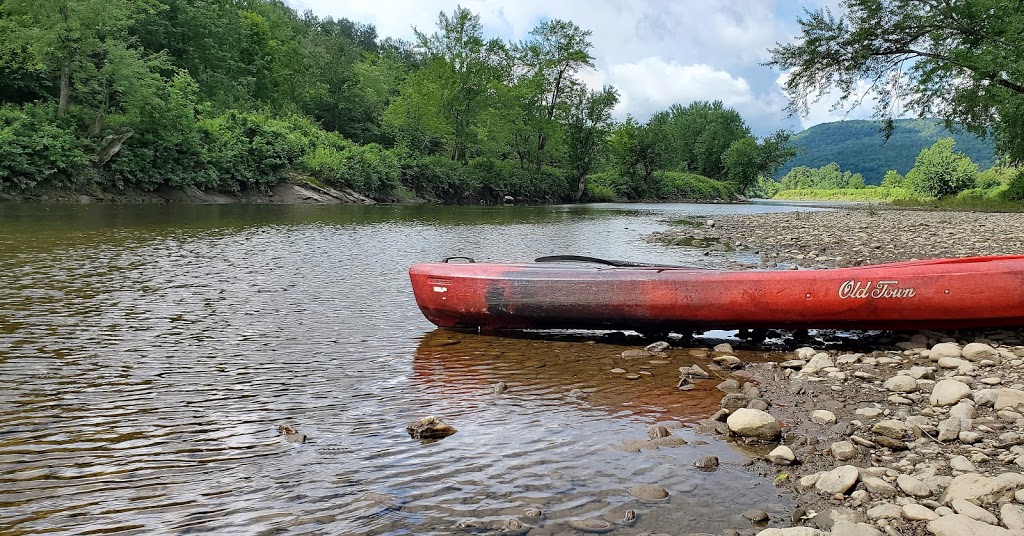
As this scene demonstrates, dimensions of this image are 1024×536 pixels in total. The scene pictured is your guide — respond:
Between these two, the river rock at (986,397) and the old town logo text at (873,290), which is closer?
the river rock at (986,397)

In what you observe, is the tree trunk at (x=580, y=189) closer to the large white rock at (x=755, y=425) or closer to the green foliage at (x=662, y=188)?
the green foliage at (x=662, y=188)

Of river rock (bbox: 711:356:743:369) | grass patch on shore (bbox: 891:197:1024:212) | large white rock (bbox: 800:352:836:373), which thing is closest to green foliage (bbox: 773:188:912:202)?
grass patch on shore (bbox: 891:197:1024:212)

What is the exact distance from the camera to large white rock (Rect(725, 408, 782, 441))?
156 inches

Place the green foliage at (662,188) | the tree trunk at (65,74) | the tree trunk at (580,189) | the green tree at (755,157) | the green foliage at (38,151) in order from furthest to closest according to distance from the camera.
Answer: the green tree at (755,157) → the green foliage at (662,188) → the tree trunk at (580,189) → the tree trunk at (65,74) → the green foliage at (38,151)

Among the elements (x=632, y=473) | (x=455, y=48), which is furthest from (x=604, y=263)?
(x=455, y=48)

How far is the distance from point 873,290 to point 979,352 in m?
0.92

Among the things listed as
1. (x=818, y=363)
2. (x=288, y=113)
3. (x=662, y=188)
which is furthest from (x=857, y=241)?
(x=662, y=188)

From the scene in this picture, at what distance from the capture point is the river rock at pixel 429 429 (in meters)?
4.04

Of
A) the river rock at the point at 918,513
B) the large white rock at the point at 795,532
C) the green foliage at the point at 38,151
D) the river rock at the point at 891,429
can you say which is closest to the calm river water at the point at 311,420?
the large white rock at the point at 795,532

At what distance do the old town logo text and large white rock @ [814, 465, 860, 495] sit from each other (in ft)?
9.72

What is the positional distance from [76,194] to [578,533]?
30.4 metres

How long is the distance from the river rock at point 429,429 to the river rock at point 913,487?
8.16 ft

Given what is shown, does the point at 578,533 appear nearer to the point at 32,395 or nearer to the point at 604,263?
the point at 32,395

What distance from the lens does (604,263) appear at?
748 cm
